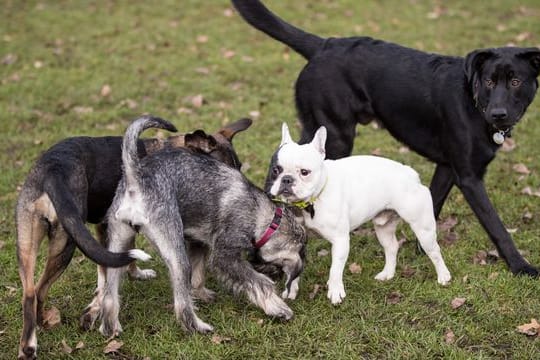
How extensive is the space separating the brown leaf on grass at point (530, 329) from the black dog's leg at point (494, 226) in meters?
0.80

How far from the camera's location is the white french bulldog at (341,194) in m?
5.04

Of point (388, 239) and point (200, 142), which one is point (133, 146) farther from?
point (388, 239)

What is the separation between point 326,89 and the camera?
20.6 feet

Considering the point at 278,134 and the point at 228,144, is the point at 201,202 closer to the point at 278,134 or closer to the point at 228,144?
the point at 228,144

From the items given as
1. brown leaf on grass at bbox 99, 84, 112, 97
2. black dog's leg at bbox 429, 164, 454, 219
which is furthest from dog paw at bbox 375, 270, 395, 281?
brown leaf on grass at bbox 99, 84, 112, 97

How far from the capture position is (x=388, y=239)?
577 cm

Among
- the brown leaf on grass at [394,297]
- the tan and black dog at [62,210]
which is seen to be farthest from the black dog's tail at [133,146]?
the brown leaf on grass at [394,297]

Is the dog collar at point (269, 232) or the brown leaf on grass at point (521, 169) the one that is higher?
the dog collar at point (269, 232)

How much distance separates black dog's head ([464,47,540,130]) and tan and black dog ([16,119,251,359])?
2200 millimetres

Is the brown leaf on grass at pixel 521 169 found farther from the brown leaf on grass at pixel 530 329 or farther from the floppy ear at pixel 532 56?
the brown leaf on grass at pixel 530 329

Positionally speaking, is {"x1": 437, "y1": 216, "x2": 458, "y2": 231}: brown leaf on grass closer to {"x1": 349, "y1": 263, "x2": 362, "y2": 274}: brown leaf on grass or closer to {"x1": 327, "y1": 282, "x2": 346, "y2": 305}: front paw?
{"x1": 349, "y1": 263, "x2": 362, "y2": 274}: brown leaf on grass

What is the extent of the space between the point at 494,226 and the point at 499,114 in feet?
3.05

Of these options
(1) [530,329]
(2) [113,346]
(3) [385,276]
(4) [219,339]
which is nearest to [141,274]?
(2) [113,346]

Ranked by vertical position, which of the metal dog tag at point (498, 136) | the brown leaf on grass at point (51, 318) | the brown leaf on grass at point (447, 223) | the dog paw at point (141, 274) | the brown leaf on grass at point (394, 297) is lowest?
the dog paw at point (141, 274)
